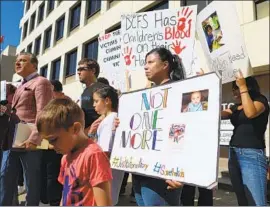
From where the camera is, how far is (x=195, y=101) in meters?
1.83

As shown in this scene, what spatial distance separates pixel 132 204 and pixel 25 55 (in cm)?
234

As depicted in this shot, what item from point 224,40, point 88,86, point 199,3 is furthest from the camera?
point 199,3

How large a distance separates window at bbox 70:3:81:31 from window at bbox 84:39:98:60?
7.10 ft

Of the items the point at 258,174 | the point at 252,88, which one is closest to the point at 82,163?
the point at 258,174

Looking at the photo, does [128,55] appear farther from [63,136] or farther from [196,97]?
[63,136]

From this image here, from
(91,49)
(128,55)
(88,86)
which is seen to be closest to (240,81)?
(88,86)

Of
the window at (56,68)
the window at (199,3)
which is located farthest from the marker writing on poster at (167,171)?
the window at (56,68)

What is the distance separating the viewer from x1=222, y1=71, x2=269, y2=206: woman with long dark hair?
2350 mm

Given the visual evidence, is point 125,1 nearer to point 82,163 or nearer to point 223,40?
point 223,40

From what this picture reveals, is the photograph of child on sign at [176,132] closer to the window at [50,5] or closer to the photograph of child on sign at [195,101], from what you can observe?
the photograph of child on sign at [195,101]

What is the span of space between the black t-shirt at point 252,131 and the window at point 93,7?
13822mm

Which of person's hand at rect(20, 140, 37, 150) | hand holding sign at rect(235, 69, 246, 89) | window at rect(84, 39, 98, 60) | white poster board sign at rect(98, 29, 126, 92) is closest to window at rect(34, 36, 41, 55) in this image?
window at rect(84, 39, 98, 60)

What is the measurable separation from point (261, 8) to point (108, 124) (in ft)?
21.6

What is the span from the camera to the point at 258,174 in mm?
2348
